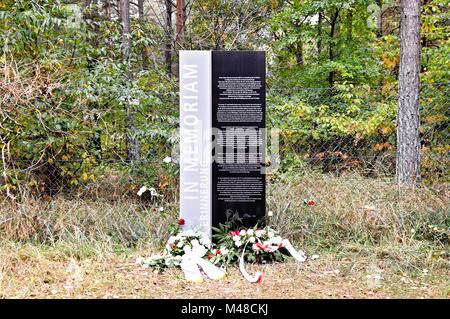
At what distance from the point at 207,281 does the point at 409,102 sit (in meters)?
4.02

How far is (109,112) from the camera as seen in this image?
5562 millimetres

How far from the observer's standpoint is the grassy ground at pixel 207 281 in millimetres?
3676

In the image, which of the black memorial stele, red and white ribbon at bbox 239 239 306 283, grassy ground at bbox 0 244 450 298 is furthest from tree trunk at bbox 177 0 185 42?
grassy ground at bbox 0 244 450 298

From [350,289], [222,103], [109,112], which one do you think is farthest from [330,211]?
[109,112]

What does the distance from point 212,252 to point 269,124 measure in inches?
100

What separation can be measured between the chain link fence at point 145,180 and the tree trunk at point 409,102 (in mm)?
219

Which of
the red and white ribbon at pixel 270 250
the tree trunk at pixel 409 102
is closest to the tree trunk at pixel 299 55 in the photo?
the tree trunk at pixel 409 102

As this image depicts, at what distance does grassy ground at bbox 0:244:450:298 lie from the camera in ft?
12.1

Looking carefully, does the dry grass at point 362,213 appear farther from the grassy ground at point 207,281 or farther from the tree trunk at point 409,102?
the tree trunk at point 409,102

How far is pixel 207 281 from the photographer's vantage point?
4008mm

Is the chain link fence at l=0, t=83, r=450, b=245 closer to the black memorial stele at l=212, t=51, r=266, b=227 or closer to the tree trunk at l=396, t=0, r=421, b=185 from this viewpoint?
the tree trunk at l=396, t=0, r=421, b=185

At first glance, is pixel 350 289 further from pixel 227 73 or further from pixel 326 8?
pixel 326 8

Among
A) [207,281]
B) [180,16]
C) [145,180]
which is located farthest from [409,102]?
[180,16]

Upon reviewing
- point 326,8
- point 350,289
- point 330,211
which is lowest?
point 350,289
